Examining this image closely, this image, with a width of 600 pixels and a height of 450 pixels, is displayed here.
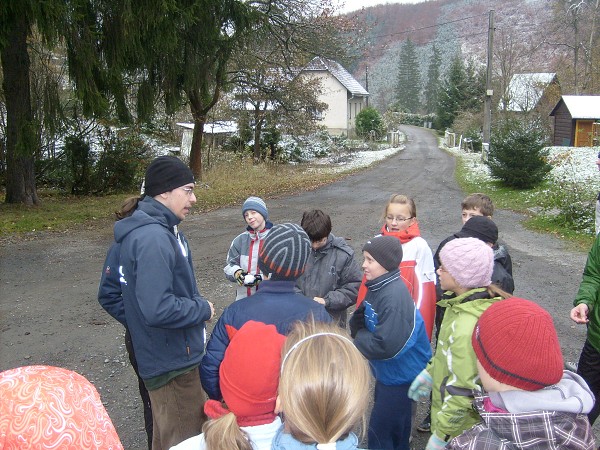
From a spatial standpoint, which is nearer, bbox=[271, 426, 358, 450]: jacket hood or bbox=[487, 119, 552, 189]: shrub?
bbox=[271, 426, 358, 450]: jacket hood

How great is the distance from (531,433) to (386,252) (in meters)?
1.41

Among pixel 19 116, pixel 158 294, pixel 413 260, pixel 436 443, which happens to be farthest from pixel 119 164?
pixel 436 443

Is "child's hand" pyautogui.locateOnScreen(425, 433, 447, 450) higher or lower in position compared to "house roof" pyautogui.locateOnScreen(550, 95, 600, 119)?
lower

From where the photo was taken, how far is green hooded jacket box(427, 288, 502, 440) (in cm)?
240

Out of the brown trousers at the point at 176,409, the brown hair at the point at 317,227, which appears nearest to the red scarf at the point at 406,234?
the brown hair at the point at 317,227

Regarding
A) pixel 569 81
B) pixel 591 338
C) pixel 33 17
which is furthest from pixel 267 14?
pixel 569 81

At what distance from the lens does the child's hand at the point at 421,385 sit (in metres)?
2.79

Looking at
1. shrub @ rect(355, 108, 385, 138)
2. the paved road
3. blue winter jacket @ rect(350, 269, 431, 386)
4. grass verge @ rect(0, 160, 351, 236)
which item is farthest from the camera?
shrub @ rect(355, 108, 385, 138)

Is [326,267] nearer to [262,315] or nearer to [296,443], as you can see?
[262,315]

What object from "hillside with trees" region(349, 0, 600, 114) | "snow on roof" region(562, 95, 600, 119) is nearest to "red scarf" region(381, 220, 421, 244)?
"hillside with trees" region(349, 0, 600, 114)

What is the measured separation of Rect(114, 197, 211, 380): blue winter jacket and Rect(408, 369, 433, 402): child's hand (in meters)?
1.17

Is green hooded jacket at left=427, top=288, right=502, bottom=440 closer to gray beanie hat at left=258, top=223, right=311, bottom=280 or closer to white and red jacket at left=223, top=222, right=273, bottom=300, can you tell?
gray beanie hat at left=258, top=223, right=311, bottom=280

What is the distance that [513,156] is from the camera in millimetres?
16234

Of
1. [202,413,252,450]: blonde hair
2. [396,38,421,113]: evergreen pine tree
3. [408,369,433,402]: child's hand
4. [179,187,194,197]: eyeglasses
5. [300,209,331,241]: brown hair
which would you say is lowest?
[408,369,433,402]: child's hand
